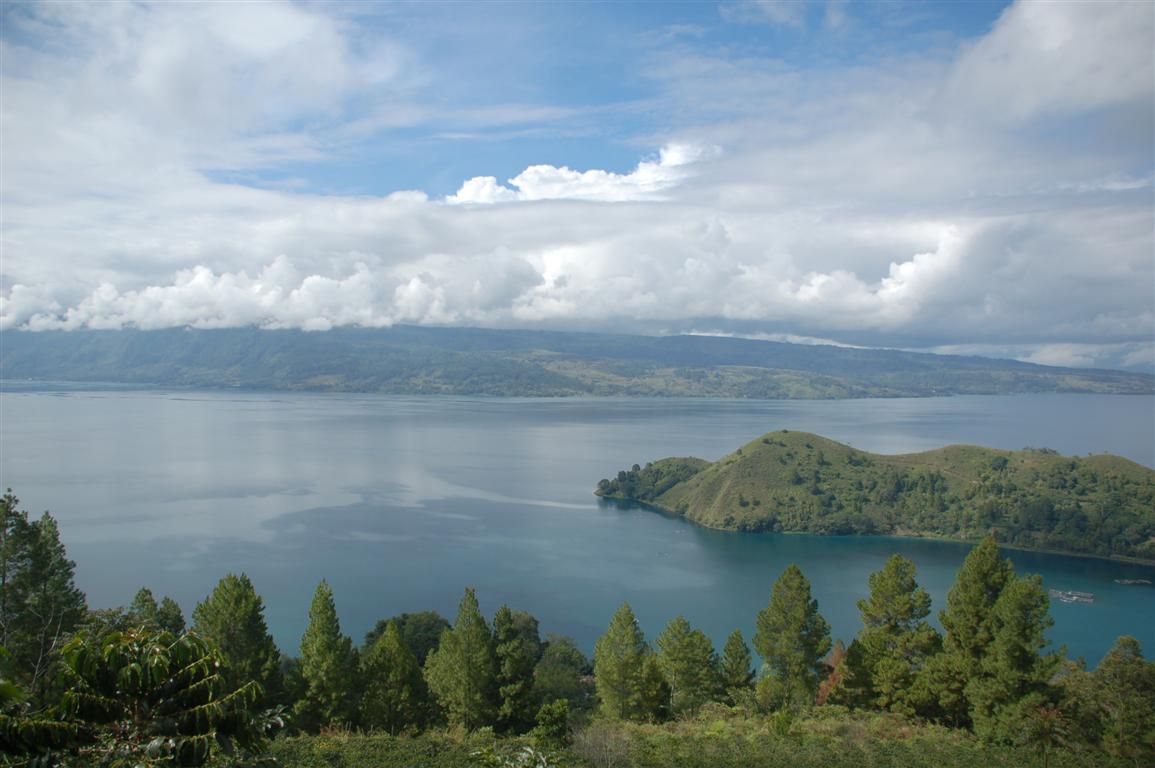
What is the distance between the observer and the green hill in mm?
66438

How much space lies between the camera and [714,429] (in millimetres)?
148125

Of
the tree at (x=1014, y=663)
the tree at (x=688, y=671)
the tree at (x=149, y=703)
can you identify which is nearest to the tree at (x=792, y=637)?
the tree at (x=688, y=671)

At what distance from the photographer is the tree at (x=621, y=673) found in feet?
66.7

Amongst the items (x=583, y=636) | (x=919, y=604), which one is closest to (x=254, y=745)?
(x=919, y=604)

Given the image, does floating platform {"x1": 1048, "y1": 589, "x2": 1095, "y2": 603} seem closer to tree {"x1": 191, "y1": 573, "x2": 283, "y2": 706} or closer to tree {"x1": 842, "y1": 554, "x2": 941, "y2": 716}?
tree {"x1": 842, "y1": 554, "x2": 941, "y2": 716}

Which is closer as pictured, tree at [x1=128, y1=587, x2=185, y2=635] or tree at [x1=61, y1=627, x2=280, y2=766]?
tree at [x1=61, y1=627, x2=280, y2=766]

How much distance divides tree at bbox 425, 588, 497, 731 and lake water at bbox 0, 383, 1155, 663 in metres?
20.5

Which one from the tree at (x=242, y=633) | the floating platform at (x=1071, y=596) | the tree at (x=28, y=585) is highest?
the tree at (x=28, y=585)

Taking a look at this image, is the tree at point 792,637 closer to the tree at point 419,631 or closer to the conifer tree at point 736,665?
the conifer tree at point 736,665

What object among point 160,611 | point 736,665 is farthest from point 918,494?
point 160,611

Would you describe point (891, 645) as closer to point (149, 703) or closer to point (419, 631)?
point (149, 703)

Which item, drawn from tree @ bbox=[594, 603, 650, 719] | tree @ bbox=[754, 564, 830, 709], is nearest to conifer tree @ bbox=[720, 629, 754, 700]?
tree @ bbox=[754, 564, 830, 709]

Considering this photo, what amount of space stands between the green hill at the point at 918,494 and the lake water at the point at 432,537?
329 centimetres

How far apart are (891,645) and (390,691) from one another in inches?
522
